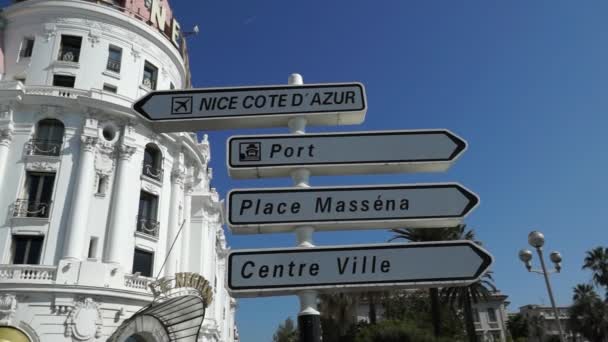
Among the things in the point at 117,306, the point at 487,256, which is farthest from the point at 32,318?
the point at 487,256

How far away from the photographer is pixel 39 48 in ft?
78.5

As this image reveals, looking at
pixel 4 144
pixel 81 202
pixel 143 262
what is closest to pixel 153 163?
pixel 81 202

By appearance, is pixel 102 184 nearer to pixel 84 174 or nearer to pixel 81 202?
pixel 84 174

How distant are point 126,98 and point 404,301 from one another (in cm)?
3540

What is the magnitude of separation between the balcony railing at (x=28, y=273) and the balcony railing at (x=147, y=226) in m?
4.63

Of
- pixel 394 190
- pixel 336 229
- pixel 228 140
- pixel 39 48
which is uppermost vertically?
pixel 39 48

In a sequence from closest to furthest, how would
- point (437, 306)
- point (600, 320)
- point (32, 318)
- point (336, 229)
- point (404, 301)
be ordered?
point (336, 229) → point (32, 318) → point (437, 306) → point (404, 301) → point (600, 320)

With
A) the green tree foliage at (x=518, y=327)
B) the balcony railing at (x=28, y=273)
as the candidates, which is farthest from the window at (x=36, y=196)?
the green tree foliage at (x=518, y=327)

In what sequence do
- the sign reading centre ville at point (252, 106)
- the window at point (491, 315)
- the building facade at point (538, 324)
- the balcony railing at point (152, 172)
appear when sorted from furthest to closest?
1. the window at point (491, 315)
2. the building facade at point (538, 324)
3. the balcony railing at point (152, 172)
4. the sign reading centre ville at point (252, 106)

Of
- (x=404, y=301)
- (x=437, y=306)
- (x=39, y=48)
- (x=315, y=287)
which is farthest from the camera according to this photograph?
(x=404, y=301)

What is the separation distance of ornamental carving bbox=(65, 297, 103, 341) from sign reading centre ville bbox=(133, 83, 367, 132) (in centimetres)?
1816

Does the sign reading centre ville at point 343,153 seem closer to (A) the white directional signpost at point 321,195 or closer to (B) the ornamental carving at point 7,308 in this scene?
(A) the white directional signpost at point 321,195

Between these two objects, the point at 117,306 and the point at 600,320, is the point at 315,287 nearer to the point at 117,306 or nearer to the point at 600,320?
the point at 117,306

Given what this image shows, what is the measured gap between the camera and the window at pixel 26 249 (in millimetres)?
20062
